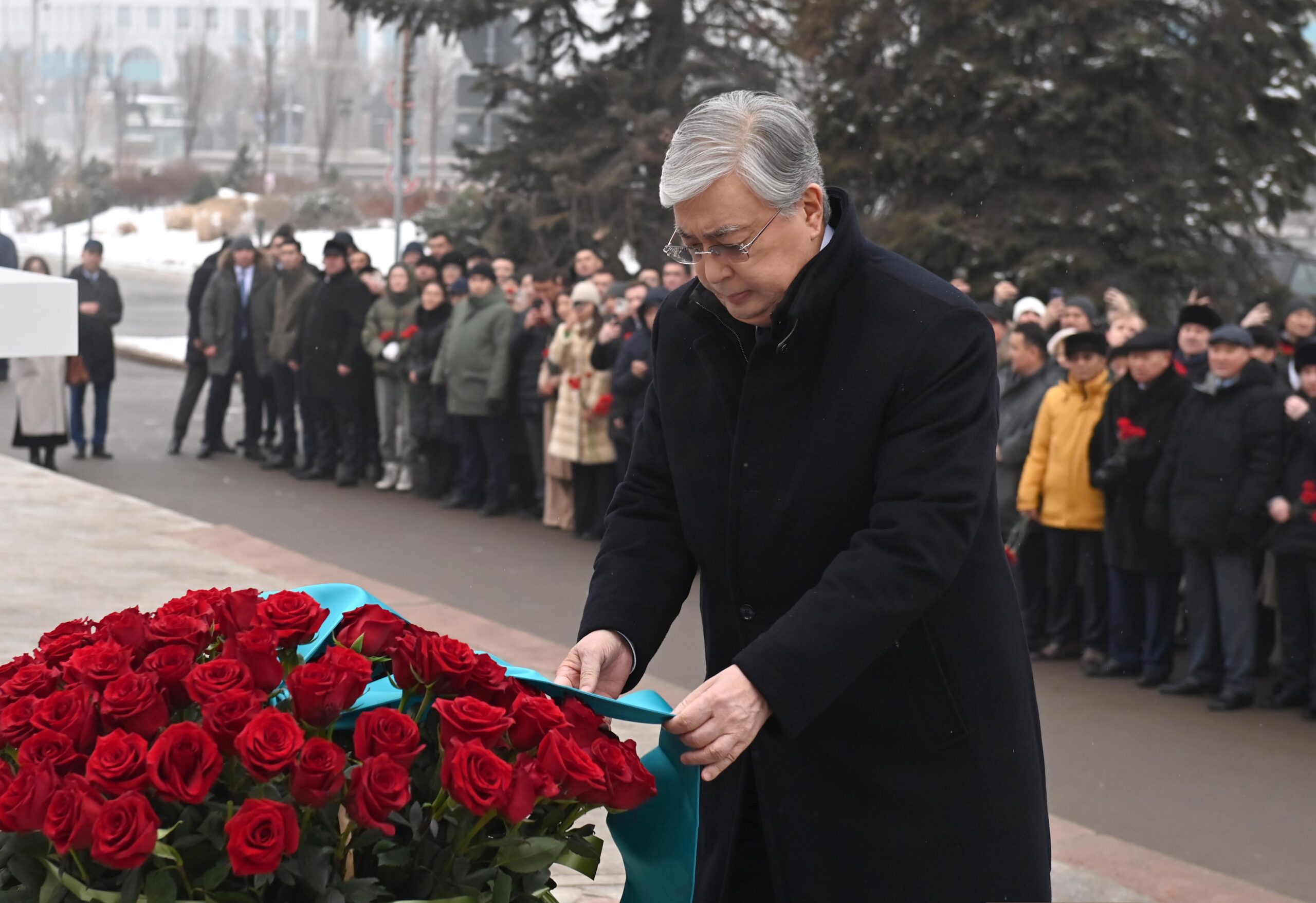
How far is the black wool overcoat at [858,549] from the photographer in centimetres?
244

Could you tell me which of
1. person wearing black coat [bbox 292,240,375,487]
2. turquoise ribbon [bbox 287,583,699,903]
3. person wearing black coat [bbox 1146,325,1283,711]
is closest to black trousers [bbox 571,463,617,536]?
person wearing black coat [bbox 292,240,375,487]

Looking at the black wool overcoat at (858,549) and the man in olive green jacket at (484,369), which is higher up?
the black wool overcoat at (858,549)

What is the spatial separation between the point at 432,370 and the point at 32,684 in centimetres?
1067

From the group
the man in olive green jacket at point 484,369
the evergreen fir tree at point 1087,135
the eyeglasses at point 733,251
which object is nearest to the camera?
the eyeglasses at point 733,251

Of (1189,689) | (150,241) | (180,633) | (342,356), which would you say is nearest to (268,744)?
(180,633)

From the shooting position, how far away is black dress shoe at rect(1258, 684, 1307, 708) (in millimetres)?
7590

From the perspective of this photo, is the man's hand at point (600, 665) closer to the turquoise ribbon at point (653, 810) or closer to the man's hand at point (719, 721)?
A: the turquoise ribbon at point (653, 810)

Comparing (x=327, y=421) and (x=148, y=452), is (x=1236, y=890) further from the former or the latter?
(x=148, y=452)

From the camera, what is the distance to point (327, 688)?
6.33 feet

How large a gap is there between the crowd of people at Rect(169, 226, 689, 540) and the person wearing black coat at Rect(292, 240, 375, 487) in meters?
0.01

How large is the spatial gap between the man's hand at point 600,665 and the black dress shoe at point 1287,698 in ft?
19.2

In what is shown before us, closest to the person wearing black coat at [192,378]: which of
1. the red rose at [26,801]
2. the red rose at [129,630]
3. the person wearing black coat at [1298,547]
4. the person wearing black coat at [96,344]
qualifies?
the person wearing black coat at [96,344]

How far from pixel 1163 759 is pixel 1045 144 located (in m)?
10.1

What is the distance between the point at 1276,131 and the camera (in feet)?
53.0
